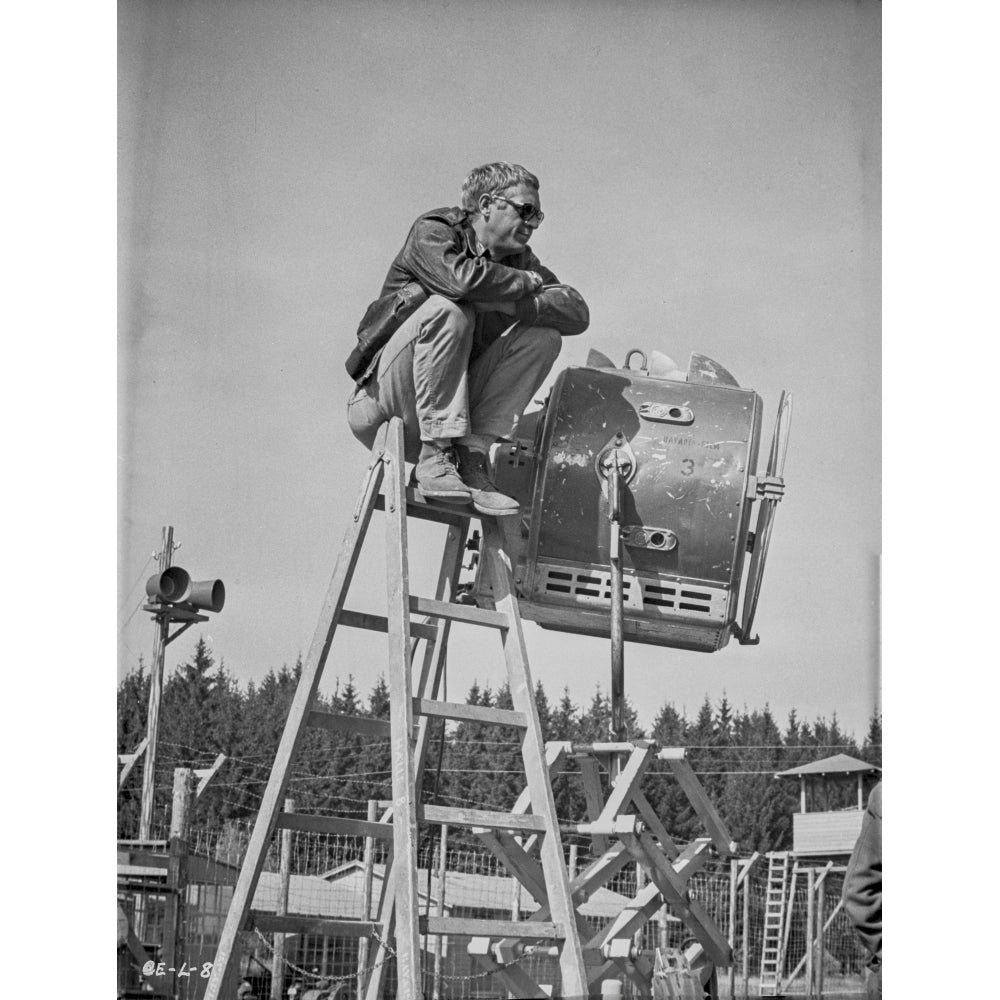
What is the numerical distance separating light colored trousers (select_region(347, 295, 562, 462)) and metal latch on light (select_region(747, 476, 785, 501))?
1.02 m

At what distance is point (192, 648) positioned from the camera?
42.6ft

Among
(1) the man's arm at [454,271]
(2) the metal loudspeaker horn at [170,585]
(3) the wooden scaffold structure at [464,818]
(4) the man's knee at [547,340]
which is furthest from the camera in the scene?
(2) the metal loudspeaker horn at [170,585]

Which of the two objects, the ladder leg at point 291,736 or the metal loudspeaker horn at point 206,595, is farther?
the metal loudspeaker horn at point 206,595

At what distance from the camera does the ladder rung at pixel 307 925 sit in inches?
179

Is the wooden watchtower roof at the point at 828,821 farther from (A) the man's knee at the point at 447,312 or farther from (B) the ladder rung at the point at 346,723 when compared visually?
(A) the man's knee at the point at 447,312

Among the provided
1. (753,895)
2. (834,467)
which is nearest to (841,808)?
(753,895)

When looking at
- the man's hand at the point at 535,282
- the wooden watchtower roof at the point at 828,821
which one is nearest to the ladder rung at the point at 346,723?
the man's hand at the point at 535,282

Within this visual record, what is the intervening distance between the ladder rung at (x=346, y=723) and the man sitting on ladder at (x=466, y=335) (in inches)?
35.5

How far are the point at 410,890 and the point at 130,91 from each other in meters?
4.14

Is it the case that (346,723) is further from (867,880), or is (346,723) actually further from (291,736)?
(867,880)

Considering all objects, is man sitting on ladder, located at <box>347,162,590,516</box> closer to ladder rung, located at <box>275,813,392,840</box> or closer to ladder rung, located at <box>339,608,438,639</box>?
ladder rung, located at <box>339,608,438,639</box>

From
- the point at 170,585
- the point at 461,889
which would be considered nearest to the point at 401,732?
the point at 170,585

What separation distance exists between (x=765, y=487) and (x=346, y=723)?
2097 millimetres

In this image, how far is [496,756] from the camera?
22609 mm
